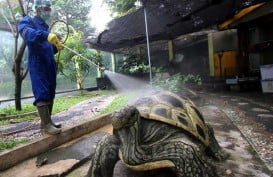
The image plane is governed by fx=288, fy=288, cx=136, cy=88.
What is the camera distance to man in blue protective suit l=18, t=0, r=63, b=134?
3.10m

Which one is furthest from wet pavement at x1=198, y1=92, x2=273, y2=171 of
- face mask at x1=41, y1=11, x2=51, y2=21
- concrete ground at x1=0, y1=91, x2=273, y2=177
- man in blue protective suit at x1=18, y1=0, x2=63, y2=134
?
face mask at x1=41, y1=11, x2=51, y2=21

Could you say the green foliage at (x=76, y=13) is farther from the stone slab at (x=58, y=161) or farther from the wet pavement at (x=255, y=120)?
the stone slab at (x=58, y=161)

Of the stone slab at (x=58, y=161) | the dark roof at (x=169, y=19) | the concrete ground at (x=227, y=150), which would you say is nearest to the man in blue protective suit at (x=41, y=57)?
the stone slab at (x=58, y=161)

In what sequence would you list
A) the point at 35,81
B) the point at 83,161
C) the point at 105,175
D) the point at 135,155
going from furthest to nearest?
the point at 35,81 → the point at 83,161 → the point at 105,175 → the point at 135,155

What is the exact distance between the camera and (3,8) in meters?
7.14

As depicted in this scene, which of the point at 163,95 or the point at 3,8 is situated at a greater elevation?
the point at 3,8

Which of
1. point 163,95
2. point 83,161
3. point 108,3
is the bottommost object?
point 83,161

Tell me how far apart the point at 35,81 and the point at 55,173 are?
1.20 m

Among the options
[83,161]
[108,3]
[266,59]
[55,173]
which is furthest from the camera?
[108,3]

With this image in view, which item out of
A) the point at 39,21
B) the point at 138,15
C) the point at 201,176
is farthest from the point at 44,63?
the point at 138,15

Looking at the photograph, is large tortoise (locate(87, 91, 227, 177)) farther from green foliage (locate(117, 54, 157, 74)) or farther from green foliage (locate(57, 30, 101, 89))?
green foliage (locate(117, 54, 157, 74))

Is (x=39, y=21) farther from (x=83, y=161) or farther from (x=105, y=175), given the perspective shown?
(x=105, y=175)

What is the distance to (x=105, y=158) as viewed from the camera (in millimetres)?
2090

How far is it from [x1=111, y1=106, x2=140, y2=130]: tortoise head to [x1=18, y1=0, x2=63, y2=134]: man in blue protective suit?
1494 millimetres
